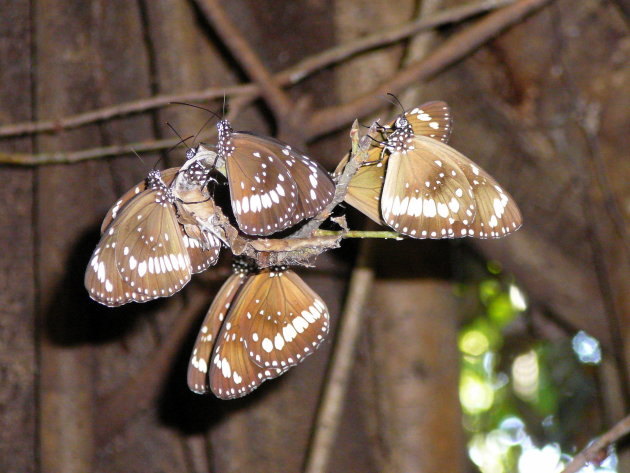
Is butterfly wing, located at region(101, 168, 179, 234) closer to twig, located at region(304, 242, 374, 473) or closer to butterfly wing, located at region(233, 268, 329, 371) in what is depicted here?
butterfly wing, located at region(233, 268, 329, 371)

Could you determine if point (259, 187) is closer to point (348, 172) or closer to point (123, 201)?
point (348, 172)

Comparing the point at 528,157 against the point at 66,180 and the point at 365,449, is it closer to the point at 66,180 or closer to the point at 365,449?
the point at 365,449

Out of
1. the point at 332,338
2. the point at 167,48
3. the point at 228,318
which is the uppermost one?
the point at 167,48

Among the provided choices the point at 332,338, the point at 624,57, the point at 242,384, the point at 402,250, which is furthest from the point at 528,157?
the point at 242,384

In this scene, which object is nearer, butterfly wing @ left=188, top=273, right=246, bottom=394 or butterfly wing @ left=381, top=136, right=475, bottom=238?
butterfly wing @ left=381, top=136, right=475, bottom=238

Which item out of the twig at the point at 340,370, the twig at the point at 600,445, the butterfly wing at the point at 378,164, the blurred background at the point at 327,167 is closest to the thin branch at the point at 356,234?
the butterfly wing at the point at 378,164

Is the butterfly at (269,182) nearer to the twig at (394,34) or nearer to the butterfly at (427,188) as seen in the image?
the butterfly at (427,188)

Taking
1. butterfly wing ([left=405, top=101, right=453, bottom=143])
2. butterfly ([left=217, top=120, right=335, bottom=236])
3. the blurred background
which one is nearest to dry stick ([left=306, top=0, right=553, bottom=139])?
the blurred background

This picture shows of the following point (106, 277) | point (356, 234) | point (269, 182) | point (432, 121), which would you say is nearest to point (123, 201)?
point (106, 277)
